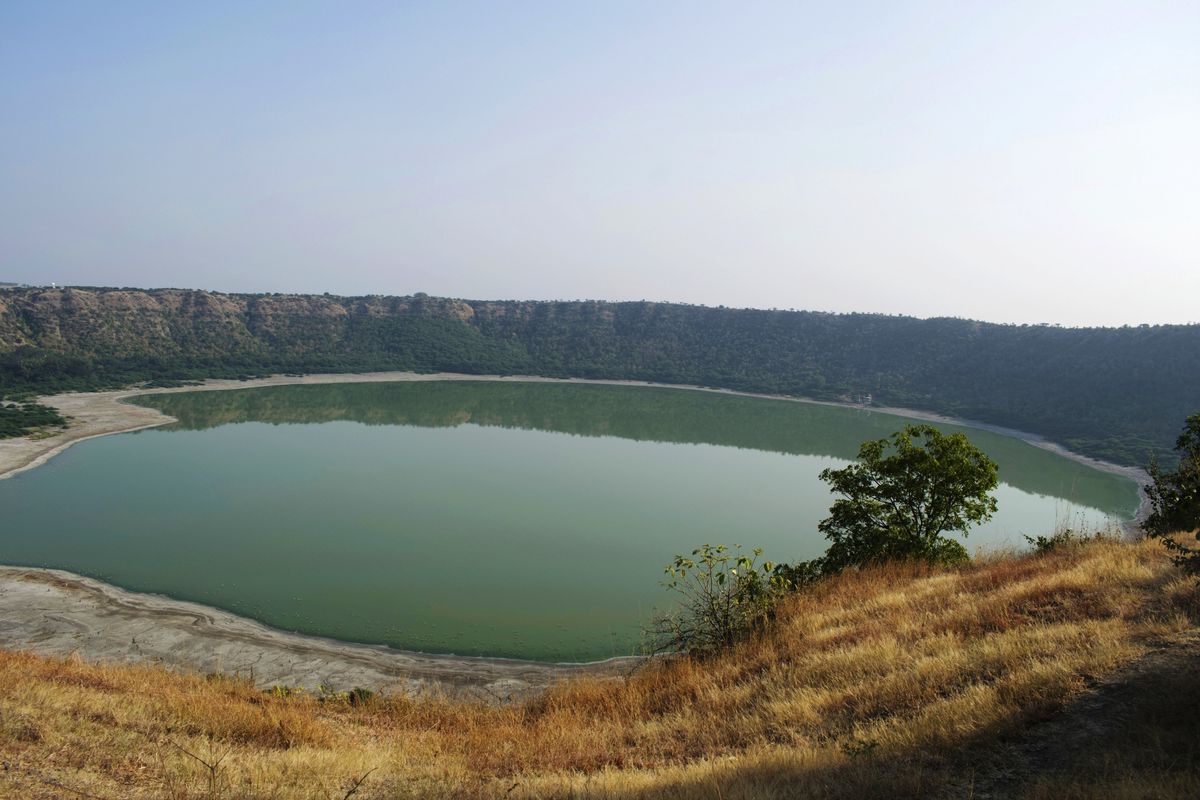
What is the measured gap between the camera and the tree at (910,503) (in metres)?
12.4

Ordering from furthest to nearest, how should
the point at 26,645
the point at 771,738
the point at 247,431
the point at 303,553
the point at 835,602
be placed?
1. the point at 247,431
2. the point at 303,553
3. the point at 26,645
4. the point at 835,602
5. the point at 771,738

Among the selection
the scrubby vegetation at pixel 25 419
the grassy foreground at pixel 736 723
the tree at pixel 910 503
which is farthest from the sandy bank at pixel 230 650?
the scrubby vegetation at pixel 25 419

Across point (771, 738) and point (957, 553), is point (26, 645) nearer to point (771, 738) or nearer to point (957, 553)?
point (771, 738)

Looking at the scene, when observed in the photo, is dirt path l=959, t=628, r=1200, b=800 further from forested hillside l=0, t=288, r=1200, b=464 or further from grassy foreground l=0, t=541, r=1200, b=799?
forested hillside l=0, t=288, r=1200, b=464

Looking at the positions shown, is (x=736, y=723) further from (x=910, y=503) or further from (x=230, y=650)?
(x=230, y=650)

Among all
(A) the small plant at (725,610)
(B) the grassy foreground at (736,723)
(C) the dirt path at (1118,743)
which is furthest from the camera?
(A) the small plant at (725,610)

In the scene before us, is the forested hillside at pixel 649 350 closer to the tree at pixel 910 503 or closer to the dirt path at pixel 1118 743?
the tree at pixel 910 503

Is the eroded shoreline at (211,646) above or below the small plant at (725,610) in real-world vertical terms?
below

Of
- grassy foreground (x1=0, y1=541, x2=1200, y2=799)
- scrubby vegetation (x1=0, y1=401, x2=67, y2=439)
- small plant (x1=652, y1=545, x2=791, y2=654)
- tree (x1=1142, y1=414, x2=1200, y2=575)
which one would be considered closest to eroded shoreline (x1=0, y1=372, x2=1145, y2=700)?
small plant (x1=652, y1=545, x2=791, y2=654)

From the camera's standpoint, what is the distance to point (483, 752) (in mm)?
6035

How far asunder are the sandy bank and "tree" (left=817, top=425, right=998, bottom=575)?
564 centimetres

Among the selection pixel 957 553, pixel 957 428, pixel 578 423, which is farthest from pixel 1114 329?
pixel 957 553

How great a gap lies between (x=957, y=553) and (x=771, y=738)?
8.48m

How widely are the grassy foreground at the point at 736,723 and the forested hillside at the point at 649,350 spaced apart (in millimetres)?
50089
